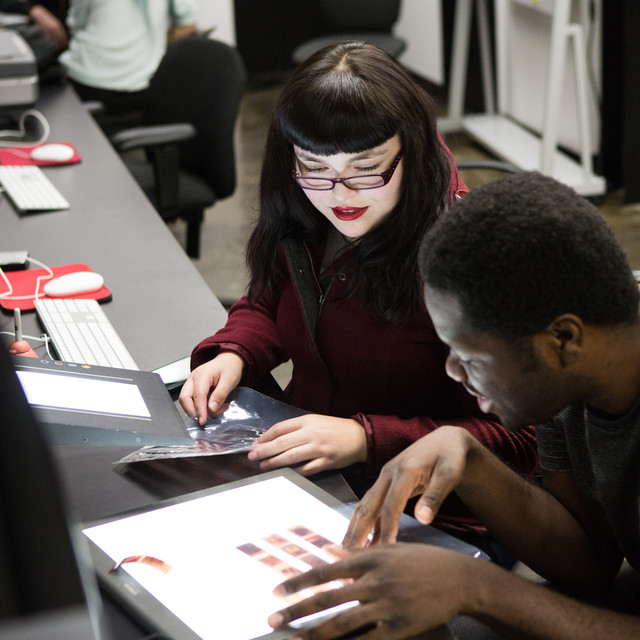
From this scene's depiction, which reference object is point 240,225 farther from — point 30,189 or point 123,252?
point 123,252

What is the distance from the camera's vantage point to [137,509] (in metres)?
0.99

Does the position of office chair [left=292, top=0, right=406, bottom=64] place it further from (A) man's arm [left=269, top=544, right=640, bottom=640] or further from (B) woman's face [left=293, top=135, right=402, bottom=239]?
(A) man's arm [left=269, top=544, right=640, bottom=640]

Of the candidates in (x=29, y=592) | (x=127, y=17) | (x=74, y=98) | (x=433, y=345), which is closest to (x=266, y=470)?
(x=433, y=345)

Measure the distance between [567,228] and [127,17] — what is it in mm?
2996

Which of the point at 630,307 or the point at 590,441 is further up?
the point at 630,307

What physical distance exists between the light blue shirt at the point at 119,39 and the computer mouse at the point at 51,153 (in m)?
1.11

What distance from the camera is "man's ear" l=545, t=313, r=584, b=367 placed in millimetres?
803

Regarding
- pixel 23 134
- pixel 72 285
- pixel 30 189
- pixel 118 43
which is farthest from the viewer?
pixel 118 43

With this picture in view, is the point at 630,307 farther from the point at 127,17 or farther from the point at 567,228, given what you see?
the point at 127,17

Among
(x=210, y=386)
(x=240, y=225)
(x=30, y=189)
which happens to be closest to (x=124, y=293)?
(x=210, y=386)

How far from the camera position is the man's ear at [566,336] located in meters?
0.80

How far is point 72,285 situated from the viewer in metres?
1.61

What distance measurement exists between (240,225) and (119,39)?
1.03m

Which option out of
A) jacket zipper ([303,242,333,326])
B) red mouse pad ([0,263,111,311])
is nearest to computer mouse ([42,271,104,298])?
red mouse pad ([0,263,111,311])
